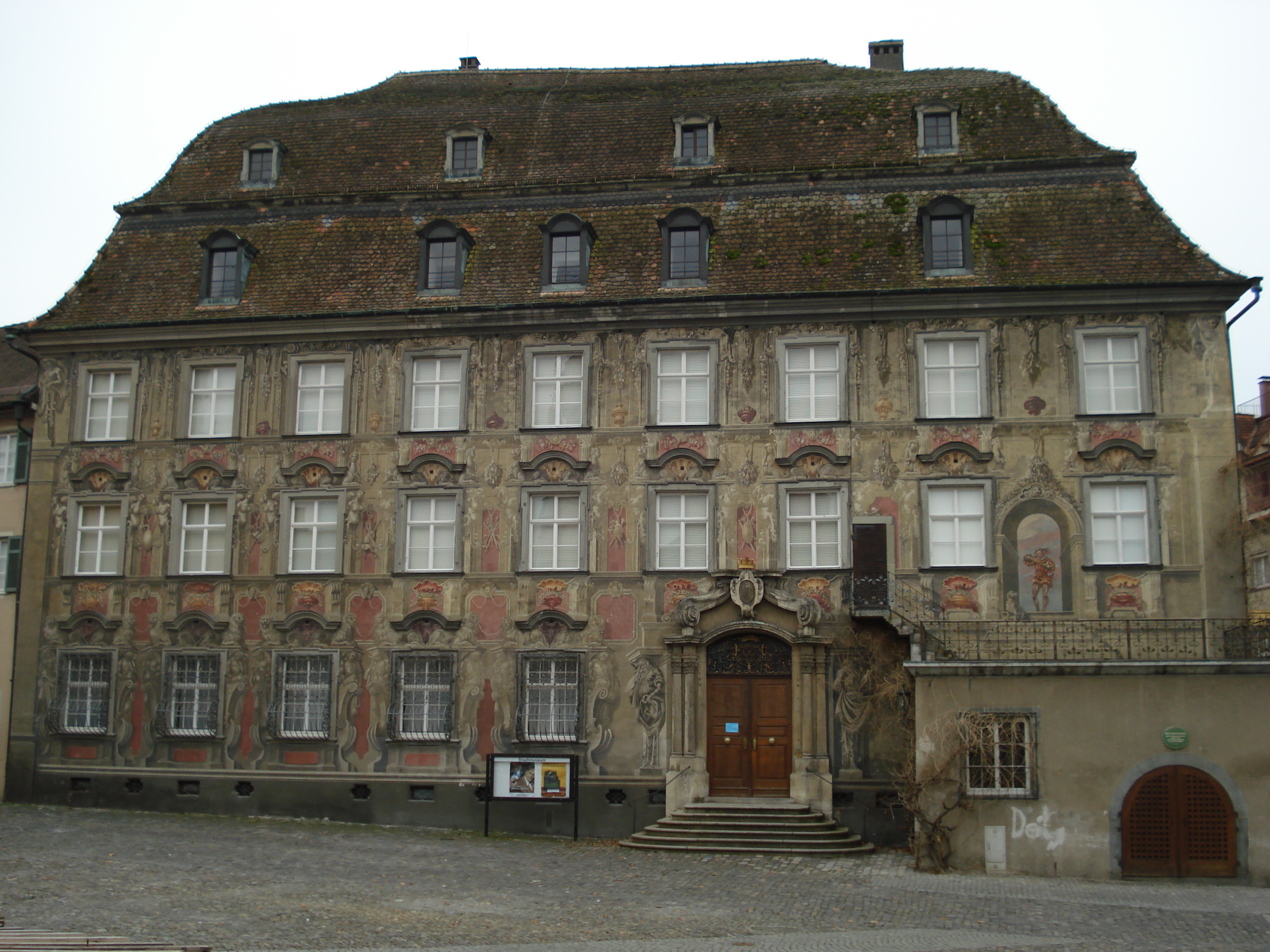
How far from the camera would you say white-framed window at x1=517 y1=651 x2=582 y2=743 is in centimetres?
2308

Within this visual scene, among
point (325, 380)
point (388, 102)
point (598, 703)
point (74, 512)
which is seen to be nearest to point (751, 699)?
point (598, 703)

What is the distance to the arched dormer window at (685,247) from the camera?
24.3 m

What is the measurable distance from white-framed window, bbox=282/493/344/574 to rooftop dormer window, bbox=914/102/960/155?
43.3ft

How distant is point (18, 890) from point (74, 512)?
438 inches

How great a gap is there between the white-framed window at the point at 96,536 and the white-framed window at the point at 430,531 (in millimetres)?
5666

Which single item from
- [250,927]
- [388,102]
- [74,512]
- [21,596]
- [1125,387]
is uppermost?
[388,102]

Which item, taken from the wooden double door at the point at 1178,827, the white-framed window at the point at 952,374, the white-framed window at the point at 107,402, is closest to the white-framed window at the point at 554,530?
the white-framed window at the point at 952,374

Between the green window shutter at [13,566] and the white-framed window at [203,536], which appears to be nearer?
the white-framed window at [203,536]

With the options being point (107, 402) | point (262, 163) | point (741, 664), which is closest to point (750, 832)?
point (741, 664)

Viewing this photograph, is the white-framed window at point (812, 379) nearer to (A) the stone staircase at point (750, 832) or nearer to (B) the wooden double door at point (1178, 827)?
(A) the stone staircase at point (750, 832)

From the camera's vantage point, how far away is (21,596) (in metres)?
25.0

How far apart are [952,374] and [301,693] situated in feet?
43.1

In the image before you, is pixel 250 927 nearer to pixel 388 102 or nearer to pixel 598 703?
pixel 598 703

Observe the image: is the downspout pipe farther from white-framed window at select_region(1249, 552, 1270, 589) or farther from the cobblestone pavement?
white-framed window at select_region(1249, 552, 1270, 589)
